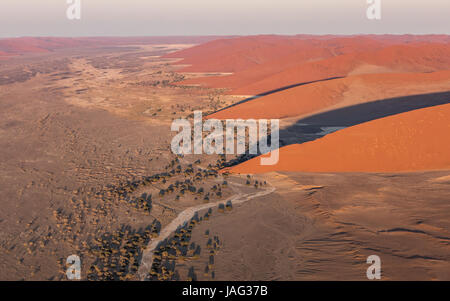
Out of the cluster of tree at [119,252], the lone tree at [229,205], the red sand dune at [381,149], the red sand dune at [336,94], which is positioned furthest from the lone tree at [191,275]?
the red sand dune at [336,94]

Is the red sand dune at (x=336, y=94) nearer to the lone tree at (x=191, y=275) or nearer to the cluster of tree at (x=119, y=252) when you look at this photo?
the cluster of tree at (x=119, y=252)

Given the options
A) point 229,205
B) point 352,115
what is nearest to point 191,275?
point 229,205

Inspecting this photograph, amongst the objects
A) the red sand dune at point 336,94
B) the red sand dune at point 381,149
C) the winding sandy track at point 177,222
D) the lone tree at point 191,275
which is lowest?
the lone tree at point 191,275

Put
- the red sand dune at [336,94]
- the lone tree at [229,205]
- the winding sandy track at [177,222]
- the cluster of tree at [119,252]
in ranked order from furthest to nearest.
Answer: the red sand dune at [336,94] < the lone tree at [229,205] < the winding sandy track at [177,222] < the cluster of tree at [119,252]

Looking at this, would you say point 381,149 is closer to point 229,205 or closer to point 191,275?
point 229,205

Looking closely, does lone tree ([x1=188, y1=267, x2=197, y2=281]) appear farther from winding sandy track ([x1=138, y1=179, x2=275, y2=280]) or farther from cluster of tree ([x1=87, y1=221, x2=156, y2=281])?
cluster of tree ([x1=87, y1=221, x2=156, y2=281])

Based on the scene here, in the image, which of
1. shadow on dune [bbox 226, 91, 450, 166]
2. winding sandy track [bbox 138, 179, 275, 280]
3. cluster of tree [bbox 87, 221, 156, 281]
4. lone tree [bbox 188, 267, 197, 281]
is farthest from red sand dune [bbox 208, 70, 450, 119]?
lone tree [bbox 188, 267, 197, 281]
